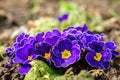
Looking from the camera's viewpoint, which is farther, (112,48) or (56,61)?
(112,48)

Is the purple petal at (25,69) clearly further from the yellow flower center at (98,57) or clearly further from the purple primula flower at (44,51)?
the yellow flower center at (98,57)

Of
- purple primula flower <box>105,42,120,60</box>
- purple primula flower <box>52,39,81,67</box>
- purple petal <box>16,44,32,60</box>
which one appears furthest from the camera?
purple primula flower <box>105,42,120,60</box>

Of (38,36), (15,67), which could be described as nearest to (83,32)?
(38,36)

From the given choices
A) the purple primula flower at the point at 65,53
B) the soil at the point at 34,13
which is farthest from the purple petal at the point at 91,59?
the soil at the point at 34,13

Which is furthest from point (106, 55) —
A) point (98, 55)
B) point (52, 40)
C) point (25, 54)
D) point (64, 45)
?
point (25, 54)

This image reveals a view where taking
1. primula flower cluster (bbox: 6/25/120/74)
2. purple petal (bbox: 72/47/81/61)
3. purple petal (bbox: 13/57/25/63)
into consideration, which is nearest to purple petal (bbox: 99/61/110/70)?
primula flower cluster (bbox: 6/25/120/74)

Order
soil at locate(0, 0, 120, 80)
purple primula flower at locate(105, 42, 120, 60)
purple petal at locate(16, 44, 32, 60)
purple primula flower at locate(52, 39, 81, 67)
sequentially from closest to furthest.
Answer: purple primula flower at locate(52, 39, 81, 67), purple petal at locate(16, 44, 32, 60), purple primula flower at locate(105, 42, 120, 60), soil at locate(0, 0, 120, 80)

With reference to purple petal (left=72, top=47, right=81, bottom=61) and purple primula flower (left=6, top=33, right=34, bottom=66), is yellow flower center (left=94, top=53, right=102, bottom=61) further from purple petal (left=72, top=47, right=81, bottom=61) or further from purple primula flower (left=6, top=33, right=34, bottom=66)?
purple primula flower (left=6, top=33, right=34, bottom=66)

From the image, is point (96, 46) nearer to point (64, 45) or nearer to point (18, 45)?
point (64, 45)

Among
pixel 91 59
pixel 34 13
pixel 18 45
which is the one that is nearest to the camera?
pixel 91 59
